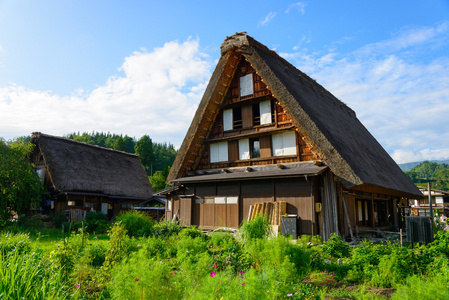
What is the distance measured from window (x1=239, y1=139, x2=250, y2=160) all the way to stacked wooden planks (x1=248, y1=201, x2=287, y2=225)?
3.26 m

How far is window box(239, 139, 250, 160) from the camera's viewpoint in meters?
16.3

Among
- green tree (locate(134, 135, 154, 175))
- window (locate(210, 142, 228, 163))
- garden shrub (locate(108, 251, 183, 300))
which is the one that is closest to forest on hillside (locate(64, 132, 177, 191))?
green tree (locate(134, 135, 154, 175))

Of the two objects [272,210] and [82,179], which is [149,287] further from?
[82,179]

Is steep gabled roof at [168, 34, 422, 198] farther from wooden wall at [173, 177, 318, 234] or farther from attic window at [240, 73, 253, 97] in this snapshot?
wooden wall at [173, 177, 318, 234]

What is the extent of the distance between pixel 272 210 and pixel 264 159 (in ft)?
9.81

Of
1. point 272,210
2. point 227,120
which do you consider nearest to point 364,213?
point 272,210

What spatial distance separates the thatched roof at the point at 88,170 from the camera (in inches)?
971

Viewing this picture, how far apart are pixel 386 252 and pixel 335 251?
208 cm

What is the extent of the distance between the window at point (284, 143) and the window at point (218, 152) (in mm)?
2991

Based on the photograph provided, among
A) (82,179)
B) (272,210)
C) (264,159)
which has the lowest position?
(272,210)

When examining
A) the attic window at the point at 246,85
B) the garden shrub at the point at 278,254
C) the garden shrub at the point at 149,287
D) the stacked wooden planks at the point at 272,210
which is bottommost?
the garden shrub at the point at 278,254

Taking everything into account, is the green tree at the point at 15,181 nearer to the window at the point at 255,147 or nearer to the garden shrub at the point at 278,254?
the window at the point at 255,147

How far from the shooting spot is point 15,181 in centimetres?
2050

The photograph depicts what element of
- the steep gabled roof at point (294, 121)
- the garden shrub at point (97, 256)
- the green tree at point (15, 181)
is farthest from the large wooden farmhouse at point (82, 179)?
the garden shrub at point (97, 256)
